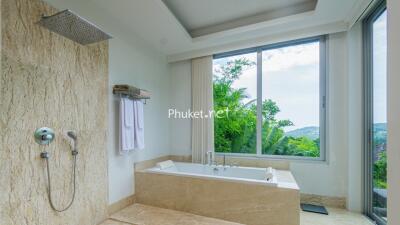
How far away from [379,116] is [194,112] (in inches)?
101

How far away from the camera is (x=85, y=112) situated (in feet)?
6.95

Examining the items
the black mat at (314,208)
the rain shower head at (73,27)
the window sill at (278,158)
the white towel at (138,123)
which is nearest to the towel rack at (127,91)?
the white towel at (138,123)

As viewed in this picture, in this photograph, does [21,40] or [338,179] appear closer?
[21,40]

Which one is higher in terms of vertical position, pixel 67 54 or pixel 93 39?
pixel 93 39

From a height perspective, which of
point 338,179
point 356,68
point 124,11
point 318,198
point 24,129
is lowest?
point 318,198

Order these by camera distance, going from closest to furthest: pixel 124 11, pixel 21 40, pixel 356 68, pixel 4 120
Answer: pixel 4 120, pixel 21 40, pixel 124 11, pixel 356 68

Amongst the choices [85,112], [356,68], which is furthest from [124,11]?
[356,68]

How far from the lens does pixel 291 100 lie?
3041 mm

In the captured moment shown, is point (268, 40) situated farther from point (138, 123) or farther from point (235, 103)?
point (138, 123)

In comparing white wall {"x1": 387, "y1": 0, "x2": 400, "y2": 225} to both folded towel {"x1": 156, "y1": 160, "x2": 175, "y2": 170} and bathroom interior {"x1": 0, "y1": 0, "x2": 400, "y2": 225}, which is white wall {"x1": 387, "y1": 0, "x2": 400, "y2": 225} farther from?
folded towel {"x1": 156, "y1": 160, "x2": 175, "y2": 170}

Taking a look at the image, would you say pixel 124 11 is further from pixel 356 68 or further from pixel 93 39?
pixel 356 68

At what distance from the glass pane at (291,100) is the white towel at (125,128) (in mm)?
2100

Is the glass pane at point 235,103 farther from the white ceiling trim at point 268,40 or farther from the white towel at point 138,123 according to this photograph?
the white towel at point 138,123

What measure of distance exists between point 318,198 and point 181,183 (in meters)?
1.97
